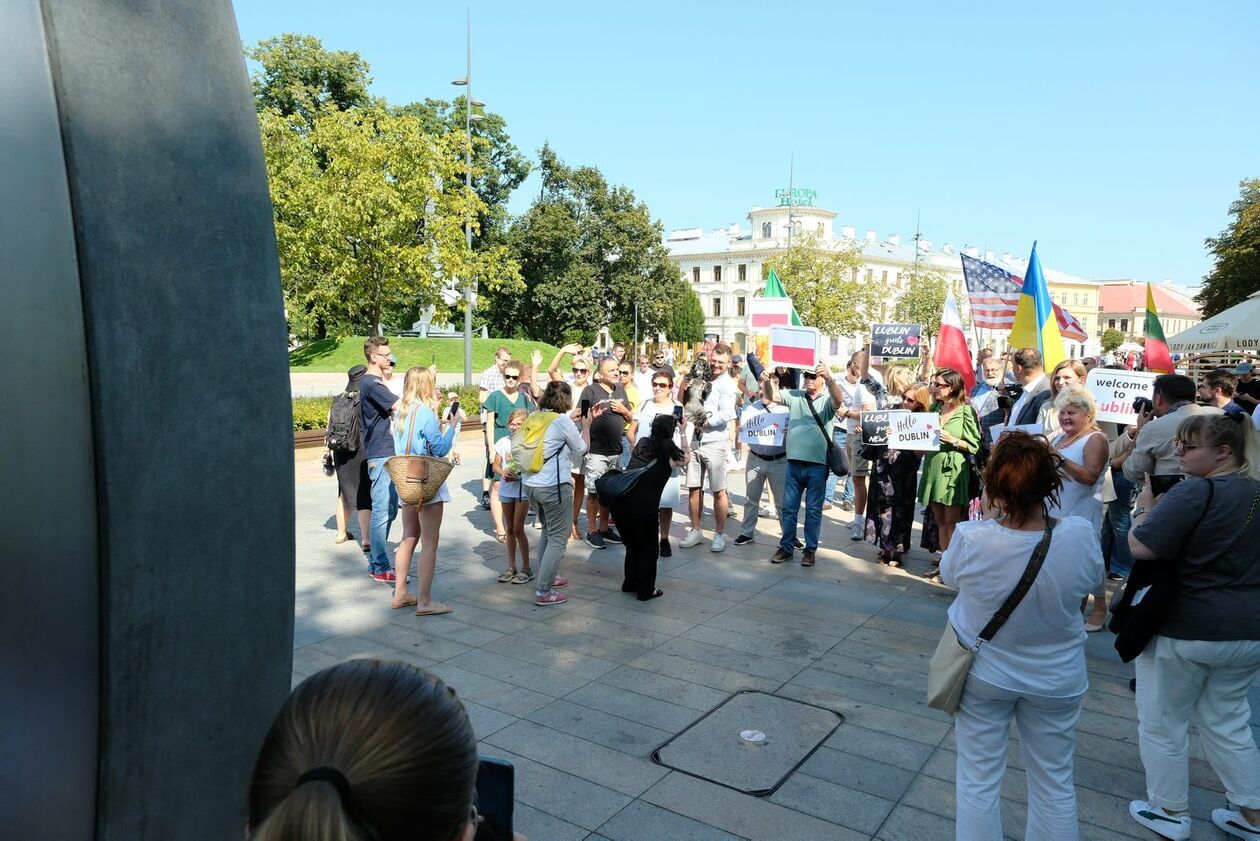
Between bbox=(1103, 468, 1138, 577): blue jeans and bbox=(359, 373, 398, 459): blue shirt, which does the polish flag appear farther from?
bbox=(359, 373, 398, 459): blue shirt

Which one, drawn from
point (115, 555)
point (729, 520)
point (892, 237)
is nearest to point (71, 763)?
point (115, 555)

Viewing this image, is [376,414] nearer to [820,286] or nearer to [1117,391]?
[1117,391]

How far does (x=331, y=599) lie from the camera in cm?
693

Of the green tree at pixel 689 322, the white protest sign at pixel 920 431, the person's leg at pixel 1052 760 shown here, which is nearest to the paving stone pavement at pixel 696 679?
the person's leg at pixel 1052 760

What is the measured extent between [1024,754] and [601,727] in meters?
2.28

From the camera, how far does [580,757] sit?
4387 millimetres

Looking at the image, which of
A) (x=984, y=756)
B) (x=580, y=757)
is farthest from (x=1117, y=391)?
(x=580, y=757)

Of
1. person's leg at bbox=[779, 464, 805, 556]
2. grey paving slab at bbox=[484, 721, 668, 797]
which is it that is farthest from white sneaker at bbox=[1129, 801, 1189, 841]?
person's leg at bbox=[779, 464, 805, 556]

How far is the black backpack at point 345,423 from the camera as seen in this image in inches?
316

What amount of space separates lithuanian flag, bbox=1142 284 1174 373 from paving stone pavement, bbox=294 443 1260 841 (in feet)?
11.6

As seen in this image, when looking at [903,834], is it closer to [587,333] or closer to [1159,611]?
[1159,611]

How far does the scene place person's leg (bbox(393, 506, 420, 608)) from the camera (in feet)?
21.6

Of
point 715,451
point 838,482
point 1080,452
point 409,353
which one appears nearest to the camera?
point 1080,452

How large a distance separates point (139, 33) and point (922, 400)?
7227 millimetres
